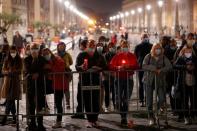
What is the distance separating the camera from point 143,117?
13273mm

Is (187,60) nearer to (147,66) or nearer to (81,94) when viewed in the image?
(147,66)

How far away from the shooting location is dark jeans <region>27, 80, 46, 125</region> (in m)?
11.9

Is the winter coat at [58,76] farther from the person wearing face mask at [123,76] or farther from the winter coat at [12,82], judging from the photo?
the person wearing face mask at [123,76]

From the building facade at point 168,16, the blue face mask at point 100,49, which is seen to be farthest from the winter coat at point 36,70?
the building facade at point 168,16

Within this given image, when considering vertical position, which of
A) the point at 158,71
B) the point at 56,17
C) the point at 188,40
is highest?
the point at 56,17

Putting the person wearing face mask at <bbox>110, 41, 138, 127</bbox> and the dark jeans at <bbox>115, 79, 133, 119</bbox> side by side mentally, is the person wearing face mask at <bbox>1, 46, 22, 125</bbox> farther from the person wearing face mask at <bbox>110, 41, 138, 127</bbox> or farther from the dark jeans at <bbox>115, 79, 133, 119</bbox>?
the dark jeans at <bbox>115, 79, 133, 119</bbox>

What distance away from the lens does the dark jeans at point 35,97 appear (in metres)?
11.9

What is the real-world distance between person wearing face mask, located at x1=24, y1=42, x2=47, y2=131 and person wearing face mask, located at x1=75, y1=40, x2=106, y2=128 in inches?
39.8

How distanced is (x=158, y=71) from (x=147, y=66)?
31 cm

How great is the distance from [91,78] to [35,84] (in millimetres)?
1367

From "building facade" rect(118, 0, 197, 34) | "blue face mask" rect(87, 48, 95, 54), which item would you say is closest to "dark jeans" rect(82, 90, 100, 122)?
"blue face mask" rect(87, 48, 95, 54)

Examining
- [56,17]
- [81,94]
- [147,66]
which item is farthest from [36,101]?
[56,17]

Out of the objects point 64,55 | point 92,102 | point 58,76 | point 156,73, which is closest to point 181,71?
point 156,73

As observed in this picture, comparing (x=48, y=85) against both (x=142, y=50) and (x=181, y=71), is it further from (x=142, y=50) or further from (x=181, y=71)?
(x=142, y=50)
